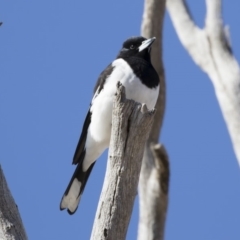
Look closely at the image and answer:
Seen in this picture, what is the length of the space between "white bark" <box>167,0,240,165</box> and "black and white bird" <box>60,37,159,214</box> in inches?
40.6

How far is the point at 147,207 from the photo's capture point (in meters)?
6.24

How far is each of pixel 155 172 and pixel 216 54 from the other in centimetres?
140

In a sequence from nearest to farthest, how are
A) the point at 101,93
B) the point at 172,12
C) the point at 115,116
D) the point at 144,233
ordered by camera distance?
the point at 115,116 < the point at 101,93 < the point at 144,233 < the point at 172,12

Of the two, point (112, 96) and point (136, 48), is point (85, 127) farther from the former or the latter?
point (136, 48)

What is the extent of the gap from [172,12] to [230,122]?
5.14ft

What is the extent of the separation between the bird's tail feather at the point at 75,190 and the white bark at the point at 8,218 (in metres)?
1.23

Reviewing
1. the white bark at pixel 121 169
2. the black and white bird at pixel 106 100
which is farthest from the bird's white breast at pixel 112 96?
the white bark at pixel 121 169

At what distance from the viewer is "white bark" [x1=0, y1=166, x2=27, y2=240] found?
3857 millimetres

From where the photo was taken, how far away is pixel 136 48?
5.90 m

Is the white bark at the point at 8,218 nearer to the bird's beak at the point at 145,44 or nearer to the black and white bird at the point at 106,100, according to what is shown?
the black and white bird at the point at 106,100

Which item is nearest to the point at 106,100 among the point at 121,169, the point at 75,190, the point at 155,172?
the point at 75,190

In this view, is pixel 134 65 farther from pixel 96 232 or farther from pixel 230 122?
pixel 96 232

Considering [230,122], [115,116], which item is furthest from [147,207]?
[115,116]

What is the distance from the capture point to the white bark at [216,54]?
649 cm
